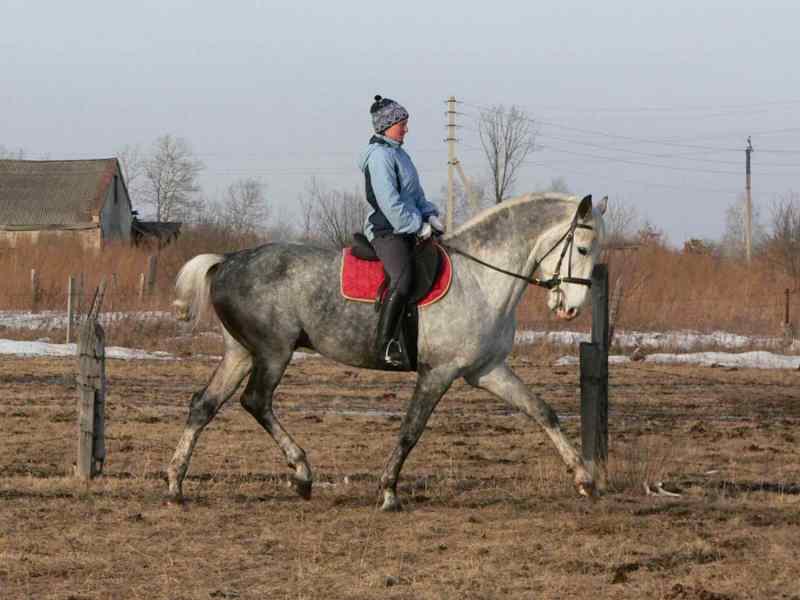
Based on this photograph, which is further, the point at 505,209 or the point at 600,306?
the point at 600,306

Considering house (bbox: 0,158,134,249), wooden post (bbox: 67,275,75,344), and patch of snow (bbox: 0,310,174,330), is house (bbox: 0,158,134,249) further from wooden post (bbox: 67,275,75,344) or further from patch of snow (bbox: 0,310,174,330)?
wooden post (bbox: 67,275,75,344)

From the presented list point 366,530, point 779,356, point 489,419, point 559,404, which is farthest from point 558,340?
point 366,530

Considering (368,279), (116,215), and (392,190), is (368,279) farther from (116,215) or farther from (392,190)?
(116,215)

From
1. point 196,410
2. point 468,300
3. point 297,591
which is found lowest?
point 297,591

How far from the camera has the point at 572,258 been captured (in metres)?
9.80

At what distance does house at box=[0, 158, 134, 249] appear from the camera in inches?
2640

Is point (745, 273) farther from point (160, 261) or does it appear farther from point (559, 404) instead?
point (559, 404)

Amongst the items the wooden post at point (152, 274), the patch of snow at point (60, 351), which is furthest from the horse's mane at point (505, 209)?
the wooden post at point (152, 274)

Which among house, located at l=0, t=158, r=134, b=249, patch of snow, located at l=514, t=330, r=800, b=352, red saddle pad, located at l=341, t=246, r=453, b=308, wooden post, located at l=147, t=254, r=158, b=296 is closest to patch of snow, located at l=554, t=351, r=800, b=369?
patch of snow, located at l=514, t=330, r=800, b=352

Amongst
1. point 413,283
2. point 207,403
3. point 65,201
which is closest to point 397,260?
point 413,283

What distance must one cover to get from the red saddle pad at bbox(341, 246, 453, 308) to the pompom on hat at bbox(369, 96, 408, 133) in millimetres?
A: 913

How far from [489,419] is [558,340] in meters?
12.1

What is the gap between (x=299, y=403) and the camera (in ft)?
58.6

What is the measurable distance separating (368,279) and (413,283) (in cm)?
37
